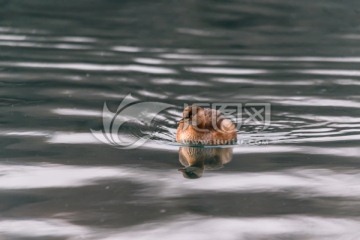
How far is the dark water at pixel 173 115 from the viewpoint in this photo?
8328 mm

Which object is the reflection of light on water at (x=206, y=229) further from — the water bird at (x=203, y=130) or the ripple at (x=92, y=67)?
the ripple at (x=92, y=67)

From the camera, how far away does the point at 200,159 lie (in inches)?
426

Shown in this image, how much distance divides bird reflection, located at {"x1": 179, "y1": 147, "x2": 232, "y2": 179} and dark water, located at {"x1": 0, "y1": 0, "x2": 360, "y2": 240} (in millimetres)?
55

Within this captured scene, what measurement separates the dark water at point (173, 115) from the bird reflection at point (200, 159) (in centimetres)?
6

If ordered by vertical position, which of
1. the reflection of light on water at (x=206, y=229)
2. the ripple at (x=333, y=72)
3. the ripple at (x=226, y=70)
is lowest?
the reflection of light on water at (x=206, y=229)

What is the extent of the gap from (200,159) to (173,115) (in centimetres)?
265


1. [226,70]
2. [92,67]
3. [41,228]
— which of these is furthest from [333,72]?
[41,228]

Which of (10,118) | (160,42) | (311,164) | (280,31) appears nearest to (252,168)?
(311,164)

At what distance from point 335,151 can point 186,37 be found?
1056cm

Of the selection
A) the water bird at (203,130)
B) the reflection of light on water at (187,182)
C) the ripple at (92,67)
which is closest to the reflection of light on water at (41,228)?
the reflection of light on water at (187,182)

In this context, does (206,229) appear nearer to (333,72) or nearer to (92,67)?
(92,67)

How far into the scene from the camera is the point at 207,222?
8.15 meters

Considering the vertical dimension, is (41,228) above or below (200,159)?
below

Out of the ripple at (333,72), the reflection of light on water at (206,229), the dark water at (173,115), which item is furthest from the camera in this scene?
the ripple at (333,72)
